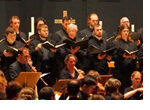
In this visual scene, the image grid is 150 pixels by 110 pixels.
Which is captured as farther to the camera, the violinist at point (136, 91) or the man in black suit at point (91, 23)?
the man in black suit at point (91, 23)

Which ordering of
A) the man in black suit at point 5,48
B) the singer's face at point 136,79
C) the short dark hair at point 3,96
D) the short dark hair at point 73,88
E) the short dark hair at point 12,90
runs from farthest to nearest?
the man in black suit at point 5,48
the singer's face at point 136,79
the short dark hair at point 73,88
the short dark hair at point 12,90
the short dark hair at point 3,96

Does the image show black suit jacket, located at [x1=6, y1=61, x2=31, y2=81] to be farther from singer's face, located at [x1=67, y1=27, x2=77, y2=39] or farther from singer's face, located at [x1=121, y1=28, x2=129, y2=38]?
singer's face, located at [x1=121, y1=28, x2=129, y2=38]

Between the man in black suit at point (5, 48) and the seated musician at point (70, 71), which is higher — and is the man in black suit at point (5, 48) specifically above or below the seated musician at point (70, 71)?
above

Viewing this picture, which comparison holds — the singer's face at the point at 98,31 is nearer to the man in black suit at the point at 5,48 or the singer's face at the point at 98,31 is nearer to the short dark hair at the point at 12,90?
the man in black suit at the point at 5,48

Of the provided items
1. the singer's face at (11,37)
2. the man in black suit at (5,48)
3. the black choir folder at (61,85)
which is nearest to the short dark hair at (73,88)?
the black choir folder at (61,85)

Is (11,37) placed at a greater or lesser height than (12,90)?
greater

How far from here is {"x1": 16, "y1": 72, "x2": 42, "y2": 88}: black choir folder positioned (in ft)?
16.9

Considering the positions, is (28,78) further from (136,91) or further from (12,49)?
(136,91)

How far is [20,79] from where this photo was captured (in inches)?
204

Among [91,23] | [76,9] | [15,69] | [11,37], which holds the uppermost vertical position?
[76,9]

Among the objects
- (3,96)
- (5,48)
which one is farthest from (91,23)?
(3,96)

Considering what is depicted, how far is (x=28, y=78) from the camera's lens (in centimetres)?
519

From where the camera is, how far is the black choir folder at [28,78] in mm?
5137

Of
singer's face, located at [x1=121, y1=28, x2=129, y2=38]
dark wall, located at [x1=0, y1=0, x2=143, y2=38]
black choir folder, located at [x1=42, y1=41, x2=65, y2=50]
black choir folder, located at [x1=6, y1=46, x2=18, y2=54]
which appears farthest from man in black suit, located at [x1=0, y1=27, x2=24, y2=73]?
dark wall, located at [x1=0, y1=0, x2=143, y2=38]
